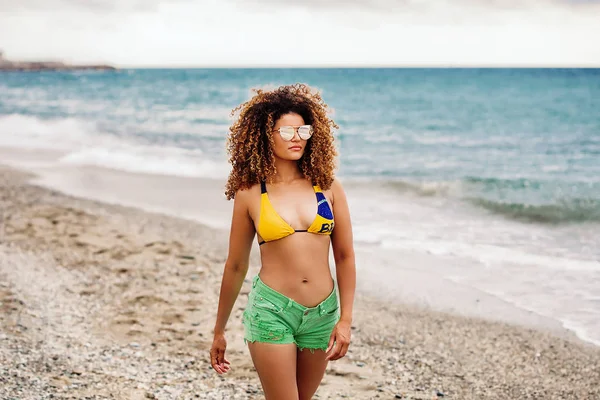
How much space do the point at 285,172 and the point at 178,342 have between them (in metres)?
3.40

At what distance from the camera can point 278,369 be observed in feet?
9.50

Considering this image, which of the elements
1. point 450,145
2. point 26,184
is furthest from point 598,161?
point 26,184

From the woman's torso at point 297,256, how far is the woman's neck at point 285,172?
120mm

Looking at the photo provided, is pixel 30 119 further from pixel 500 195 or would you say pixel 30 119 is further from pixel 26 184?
pixel 500 195

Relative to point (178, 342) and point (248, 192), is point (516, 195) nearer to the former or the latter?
point (178, 342)

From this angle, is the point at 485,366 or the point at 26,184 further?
the point at 26,184

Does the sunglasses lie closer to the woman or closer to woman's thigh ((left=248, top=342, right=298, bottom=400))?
the woman

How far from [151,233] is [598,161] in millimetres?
15039

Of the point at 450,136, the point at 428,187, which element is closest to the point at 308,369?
the point at 428,187

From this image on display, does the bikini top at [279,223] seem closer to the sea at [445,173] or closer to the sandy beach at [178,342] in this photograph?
the sea at [445,173]

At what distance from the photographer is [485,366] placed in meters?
5.89

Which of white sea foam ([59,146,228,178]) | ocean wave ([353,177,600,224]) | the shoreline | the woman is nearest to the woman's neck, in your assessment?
the woman

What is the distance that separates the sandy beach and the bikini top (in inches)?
93.3

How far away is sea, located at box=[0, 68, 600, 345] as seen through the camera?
8375 mm
